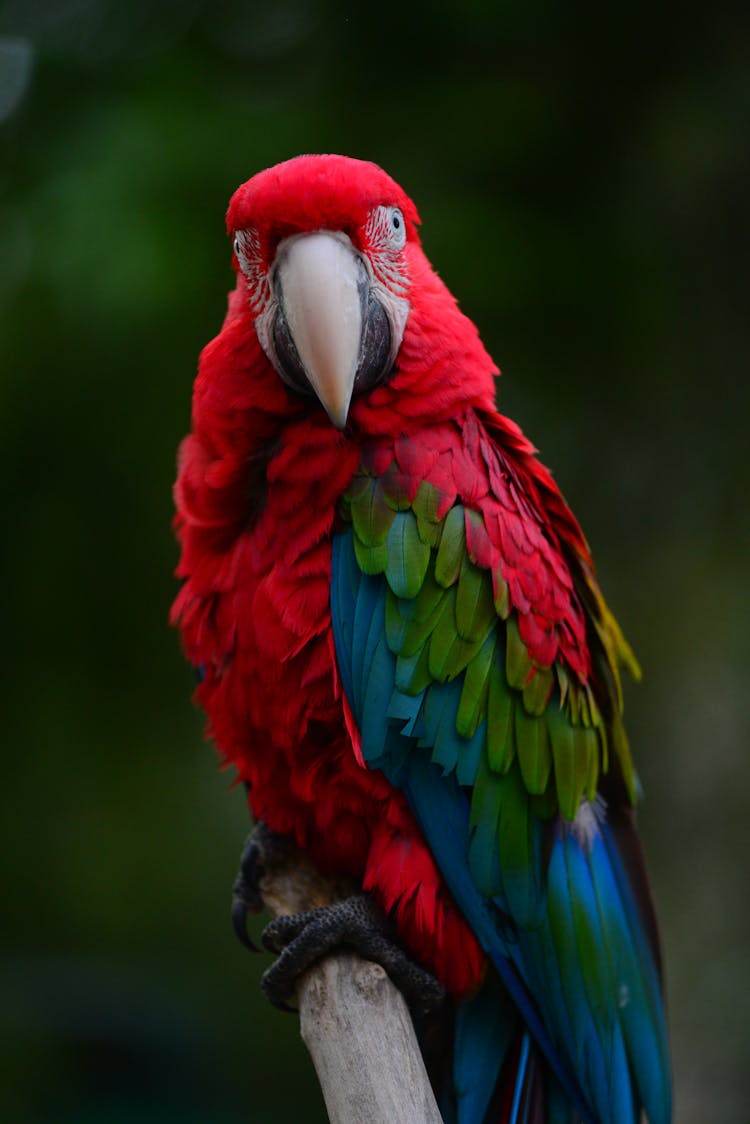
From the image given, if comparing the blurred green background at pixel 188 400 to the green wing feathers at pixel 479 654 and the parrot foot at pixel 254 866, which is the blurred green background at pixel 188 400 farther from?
the green wing feathers at pixel 479 654

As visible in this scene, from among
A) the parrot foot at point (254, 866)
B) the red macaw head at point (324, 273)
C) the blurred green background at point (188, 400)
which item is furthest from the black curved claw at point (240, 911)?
the blurred green background at point (188, 400)

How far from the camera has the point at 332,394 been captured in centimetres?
130

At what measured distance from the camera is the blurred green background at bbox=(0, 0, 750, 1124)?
8.69 feet

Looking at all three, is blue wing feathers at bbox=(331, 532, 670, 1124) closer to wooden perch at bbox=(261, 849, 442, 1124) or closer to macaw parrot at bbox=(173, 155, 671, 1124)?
macaw parrot at bbox=(173, 155, 671, 1124)

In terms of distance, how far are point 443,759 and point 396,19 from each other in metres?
2.07

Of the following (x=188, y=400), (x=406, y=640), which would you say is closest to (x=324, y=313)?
(x=406, y=640)

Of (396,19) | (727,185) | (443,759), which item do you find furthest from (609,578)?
(443,759)

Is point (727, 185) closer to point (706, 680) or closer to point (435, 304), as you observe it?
point (706, 680)

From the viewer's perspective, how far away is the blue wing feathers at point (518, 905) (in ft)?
4.65

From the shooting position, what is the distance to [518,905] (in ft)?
4.86

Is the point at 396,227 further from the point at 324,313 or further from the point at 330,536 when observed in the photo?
the point at 330,536

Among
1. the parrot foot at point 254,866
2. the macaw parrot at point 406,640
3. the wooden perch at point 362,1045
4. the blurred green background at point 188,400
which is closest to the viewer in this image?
the wooden perch at point 362,1045

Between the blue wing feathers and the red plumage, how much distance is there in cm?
4

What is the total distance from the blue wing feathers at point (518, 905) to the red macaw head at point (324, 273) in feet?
0.77
